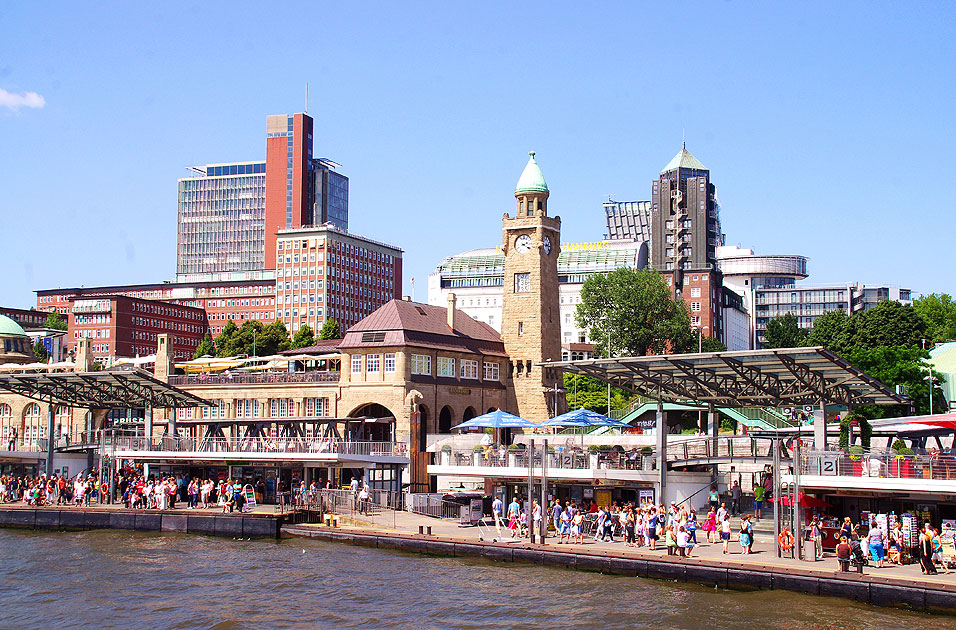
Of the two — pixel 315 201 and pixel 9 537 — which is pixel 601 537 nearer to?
pixel 9 537

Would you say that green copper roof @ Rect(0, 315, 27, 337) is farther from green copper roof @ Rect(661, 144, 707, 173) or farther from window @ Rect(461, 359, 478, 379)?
green copper roof @ Rect(661, 144, 707, 173)

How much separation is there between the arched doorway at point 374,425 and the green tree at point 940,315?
5767 centimetres

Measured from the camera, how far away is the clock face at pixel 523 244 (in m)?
81.9

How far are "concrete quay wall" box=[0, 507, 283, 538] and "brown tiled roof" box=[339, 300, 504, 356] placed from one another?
24518 millimetres

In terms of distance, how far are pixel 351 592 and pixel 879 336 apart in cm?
6983

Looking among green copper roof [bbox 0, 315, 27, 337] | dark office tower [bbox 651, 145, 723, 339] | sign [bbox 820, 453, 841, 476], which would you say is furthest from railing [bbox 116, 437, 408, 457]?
dark office tower [bbox 651, 145, 723, 339]

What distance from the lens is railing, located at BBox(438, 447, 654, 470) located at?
1769 inches

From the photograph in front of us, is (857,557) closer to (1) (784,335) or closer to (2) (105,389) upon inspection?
(2) (105,389)

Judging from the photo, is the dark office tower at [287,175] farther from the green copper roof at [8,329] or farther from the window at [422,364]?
the window at [422,364]

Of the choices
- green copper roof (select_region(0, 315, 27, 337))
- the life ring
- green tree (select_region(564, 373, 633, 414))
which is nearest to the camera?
the life ring

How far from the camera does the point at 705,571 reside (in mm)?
34156

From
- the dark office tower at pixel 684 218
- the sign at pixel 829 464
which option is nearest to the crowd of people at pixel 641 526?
the sign at pixel 829 464

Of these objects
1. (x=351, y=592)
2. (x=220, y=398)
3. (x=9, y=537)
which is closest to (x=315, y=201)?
(x=220, y=398)

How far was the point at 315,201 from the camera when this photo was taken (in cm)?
19725
